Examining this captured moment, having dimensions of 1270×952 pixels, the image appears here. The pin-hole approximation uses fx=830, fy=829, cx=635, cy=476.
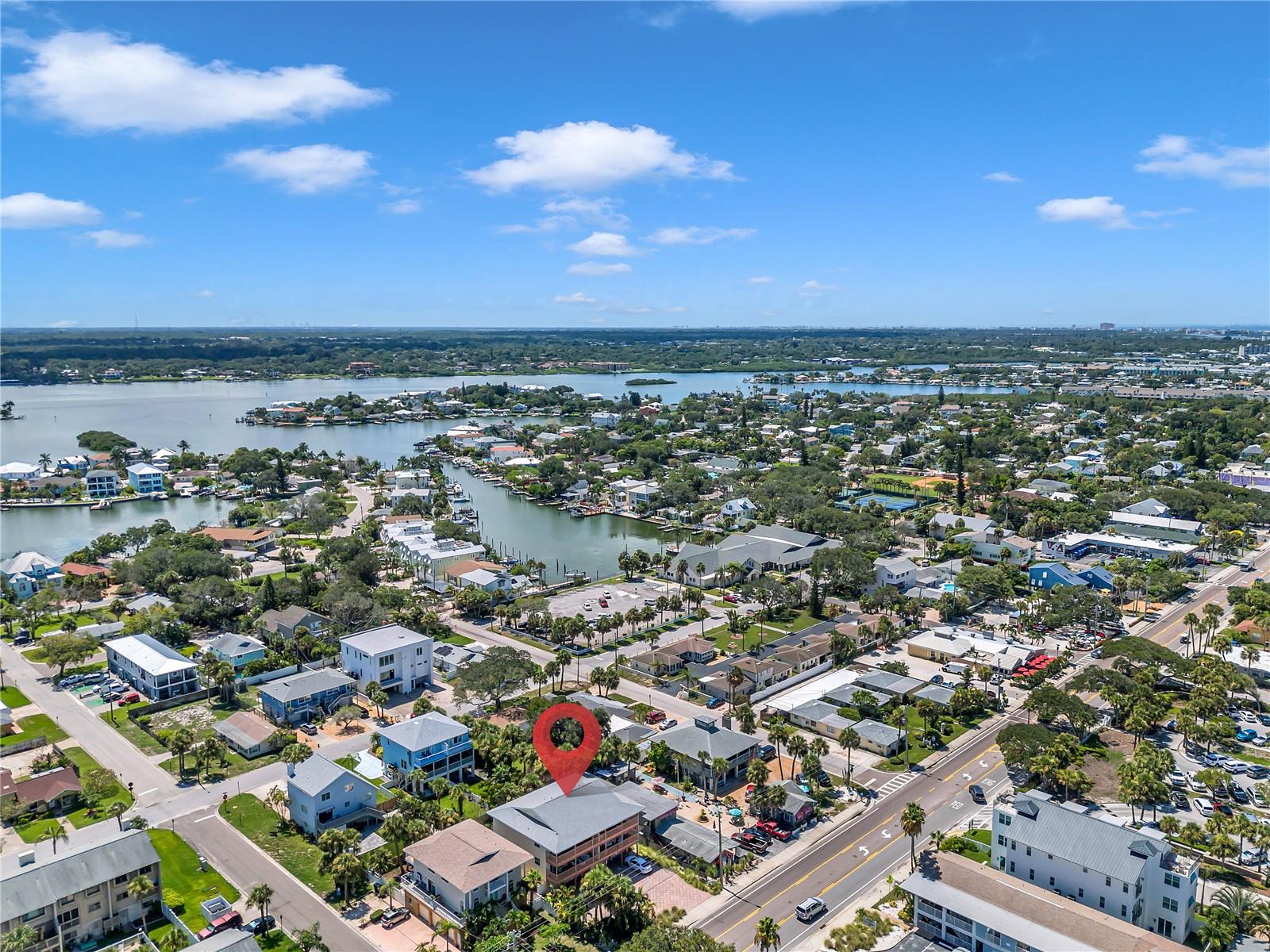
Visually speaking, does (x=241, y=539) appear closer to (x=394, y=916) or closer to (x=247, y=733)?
(x=247, y=733)

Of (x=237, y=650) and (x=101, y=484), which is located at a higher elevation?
(x=101, y=484)

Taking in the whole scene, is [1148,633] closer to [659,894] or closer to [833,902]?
[833,902]

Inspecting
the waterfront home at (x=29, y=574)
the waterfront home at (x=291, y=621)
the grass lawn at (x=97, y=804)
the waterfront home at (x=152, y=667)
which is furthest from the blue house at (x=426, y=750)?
the waterfront home at (x=29, y=574)

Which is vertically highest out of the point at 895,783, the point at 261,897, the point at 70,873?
the point at 70,873

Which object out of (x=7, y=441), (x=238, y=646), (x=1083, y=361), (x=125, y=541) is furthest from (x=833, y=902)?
(x=1083, y=361)

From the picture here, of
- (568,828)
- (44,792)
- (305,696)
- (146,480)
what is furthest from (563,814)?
(146,480)

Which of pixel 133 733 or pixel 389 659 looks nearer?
pixel 133 733

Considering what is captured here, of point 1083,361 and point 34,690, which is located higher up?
point 1083,361
